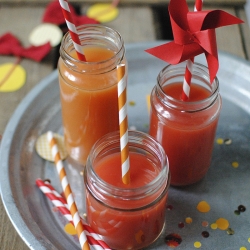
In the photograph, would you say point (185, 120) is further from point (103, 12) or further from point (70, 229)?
point (103, 12)

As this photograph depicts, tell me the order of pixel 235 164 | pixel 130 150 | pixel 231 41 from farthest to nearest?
1. pixel 231 41
2. pixel 235 164
3. pixel 130 150

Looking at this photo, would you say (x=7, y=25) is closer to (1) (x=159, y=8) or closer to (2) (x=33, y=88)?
(2) (x=33, y=88)

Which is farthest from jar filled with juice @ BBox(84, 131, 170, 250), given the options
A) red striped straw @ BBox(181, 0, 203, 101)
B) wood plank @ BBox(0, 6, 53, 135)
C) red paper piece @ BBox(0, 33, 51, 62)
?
red paper piece @ BBox(0, 33, 51, 62)

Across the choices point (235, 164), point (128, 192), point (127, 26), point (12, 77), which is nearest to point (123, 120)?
point (128, 192)

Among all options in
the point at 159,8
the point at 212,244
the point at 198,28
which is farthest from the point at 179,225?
the point at 159,8

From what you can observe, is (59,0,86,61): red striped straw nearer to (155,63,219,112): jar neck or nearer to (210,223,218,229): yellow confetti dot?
(155,63,219,112): jar neck

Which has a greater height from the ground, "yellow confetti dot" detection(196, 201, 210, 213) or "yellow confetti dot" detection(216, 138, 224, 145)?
"yellow confetti dot" detection(216, 138, 224, 145)
